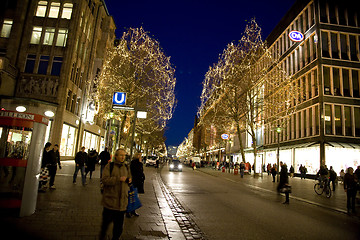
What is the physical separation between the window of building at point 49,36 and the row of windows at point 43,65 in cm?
173

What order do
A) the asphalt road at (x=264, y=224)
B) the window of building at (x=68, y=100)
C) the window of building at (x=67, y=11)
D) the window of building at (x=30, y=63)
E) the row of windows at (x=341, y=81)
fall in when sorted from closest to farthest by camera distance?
the asphalt road at (x=264, y=224) < the window of building at (x=30, y=63) < the window of building at (x=68, y=100) < the window of building at (x=67, y=11) < the row of windows at (x=341, y=81)

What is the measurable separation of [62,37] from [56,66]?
3.61 metres

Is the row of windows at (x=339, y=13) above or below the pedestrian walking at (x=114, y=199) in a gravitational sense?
above

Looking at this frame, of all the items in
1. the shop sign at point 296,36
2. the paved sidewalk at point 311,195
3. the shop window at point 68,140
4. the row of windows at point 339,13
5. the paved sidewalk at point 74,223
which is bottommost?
the paved sidewalk at point 74,223

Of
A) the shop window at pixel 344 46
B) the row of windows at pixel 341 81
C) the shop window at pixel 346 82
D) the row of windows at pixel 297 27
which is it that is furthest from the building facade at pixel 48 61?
the shop window at pixel 346 82

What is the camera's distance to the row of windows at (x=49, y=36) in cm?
2994

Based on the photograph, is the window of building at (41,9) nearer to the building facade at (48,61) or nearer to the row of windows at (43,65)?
the building facade at (48,61)

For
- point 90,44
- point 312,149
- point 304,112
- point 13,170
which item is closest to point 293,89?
point 304,112

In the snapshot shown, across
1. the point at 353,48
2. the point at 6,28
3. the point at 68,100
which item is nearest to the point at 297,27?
the point at 353,48

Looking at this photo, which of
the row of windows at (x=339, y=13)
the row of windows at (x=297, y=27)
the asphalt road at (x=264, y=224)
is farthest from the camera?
the row of windows at (x=297, y=27)

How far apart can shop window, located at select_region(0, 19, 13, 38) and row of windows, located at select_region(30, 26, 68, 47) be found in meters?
2.42

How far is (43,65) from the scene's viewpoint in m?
29.4

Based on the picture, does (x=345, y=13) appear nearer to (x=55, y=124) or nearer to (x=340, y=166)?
Result: (x=340, y=166)

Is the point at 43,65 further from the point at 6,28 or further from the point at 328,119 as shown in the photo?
the point at 328,119
